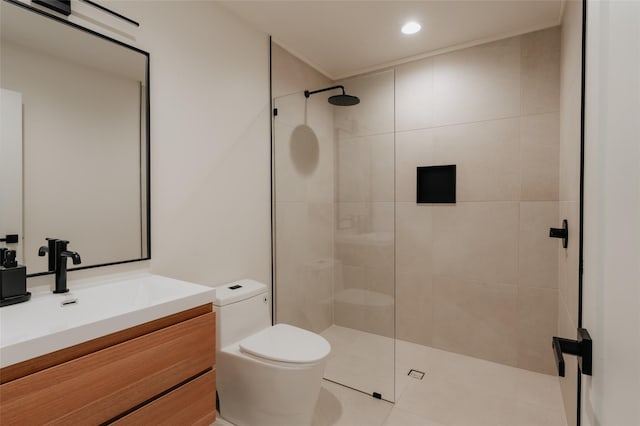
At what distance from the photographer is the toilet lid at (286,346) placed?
1.64m

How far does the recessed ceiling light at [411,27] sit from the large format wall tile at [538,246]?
1.51m

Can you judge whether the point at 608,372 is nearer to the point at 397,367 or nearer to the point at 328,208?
the point at 328,208

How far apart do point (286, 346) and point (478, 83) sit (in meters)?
2.40

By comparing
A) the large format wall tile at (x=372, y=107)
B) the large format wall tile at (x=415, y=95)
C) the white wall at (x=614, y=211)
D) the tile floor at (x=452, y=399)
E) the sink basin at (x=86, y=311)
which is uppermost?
the large format wall tile at (x=415, y=95)

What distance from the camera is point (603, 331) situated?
562 millimetres

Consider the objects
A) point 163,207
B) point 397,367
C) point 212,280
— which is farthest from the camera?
point 397,367

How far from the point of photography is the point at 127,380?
109 cm

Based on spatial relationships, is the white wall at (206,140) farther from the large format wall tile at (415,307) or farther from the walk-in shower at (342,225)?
the large format wall tile at (415,307)

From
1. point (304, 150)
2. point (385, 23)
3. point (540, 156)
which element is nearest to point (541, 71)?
point (540, 156)

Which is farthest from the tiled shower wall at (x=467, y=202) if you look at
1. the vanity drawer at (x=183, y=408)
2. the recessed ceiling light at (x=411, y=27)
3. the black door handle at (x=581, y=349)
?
the black door handle at (x=581, y=349)

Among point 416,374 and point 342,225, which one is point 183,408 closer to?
point 342,225

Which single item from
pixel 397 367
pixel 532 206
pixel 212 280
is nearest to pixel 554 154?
pixel 532 206

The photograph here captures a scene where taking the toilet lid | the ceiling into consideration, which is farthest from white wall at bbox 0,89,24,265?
the ceiling

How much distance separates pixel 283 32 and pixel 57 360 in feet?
7.78
